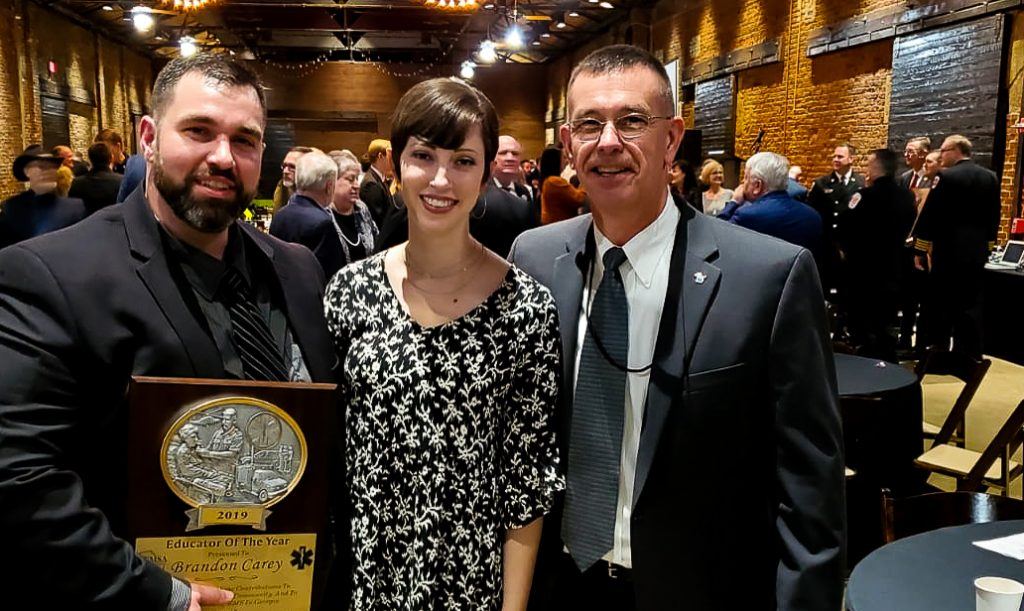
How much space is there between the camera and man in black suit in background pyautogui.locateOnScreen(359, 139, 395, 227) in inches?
254

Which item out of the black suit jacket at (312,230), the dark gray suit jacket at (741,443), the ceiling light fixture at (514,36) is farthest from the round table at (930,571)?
the ceiling light fixture at (514,36)

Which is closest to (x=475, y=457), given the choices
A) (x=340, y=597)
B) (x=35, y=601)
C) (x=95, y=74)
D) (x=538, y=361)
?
(x=538, y=361)

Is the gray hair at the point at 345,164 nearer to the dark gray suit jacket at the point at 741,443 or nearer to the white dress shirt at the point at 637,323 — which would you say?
the white dress shirt at the point at 637,323

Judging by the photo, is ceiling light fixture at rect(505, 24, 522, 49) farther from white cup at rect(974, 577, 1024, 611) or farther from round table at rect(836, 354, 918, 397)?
white cup at rect(974, 577, 1024, 611)

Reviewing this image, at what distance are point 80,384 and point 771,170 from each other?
16.9ft

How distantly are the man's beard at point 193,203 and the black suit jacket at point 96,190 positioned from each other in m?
5.90

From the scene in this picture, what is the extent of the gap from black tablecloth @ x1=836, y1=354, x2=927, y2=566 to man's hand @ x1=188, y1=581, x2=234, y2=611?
116 inches

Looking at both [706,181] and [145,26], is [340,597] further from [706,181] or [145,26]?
[145,26]

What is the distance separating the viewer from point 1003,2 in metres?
7.48

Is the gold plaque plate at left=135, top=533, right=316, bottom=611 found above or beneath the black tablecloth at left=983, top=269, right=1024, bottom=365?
above

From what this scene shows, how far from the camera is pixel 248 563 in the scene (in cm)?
133

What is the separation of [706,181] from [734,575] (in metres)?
8.11

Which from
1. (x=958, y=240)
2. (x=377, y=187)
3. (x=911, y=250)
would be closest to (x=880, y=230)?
(x=958, y=240)

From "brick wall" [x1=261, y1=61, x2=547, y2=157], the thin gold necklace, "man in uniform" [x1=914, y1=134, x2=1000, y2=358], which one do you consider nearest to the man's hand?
the thin gold necklace
